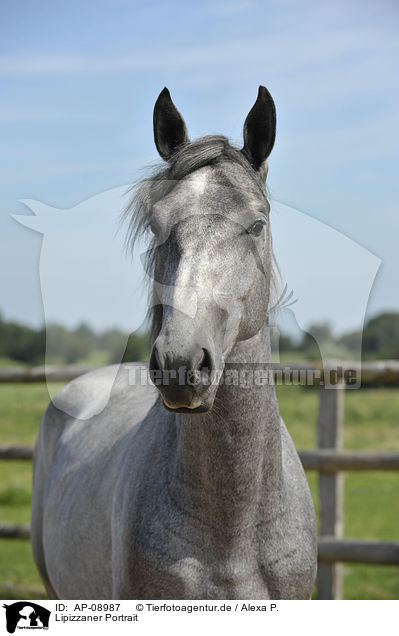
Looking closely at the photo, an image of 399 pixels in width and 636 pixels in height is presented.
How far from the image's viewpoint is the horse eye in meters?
1.97

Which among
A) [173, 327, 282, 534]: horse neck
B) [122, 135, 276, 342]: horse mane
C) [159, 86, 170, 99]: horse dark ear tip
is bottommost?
[173, 327, 282, 534]: horse neck

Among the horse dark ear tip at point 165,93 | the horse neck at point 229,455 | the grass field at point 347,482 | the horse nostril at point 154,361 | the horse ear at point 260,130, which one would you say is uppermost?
the horse dark ear tip at point 165,93

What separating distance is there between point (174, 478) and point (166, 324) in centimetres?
68

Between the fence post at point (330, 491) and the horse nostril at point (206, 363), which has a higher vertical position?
the horse nostril at point (206, 363)

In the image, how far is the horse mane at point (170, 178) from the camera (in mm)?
2018

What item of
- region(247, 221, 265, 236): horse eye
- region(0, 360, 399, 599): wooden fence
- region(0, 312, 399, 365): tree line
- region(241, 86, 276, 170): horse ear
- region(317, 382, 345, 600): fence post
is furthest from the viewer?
region(317, 382, 345, 600): fence post

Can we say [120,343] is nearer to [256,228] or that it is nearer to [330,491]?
[256,228]

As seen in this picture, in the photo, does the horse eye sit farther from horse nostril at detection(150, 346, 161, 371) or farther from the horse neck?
horse nostril at detection(150, 346, 161, 371)

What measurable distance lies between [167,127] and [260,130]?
310 millimetres

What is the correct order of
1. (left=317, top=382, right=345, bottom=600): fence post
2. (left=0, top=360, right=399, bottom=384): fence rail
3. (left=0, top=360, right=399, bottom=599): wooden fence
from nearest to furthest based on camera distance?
1. (left=0, top=360, right=399, bottom=384): fence rail
2. (left=0, top=360, right=399, bottom=599): wooden fence
3. (left=317, top=382, right=345, bottom=600): fence post

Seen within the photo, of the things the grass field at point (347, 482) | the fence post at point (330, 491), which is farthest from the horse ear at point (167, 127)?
the fence post at point (330, 491)

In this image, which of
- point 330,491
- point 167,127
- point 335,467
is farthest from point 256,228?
point 330,491

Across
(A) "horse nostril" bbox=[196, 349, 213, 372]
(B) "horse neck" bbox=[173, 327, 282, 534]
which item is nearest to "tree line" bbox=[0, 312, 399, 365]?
(B) "horse neck" bbox=[173, 327, 282, 534]
